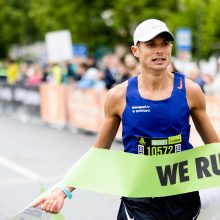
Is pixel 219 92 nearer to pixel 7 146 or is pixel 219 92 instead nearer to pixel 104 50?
pixel 7 146

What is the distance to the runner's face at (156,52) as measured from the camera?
3.99 metres

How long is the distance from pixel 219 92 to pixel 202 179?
940cm

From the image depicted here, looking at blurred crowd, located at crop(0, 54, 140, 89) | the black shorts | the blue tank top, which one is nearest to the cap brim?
the blue tank top

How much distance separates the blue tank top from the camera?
4109 millimetres

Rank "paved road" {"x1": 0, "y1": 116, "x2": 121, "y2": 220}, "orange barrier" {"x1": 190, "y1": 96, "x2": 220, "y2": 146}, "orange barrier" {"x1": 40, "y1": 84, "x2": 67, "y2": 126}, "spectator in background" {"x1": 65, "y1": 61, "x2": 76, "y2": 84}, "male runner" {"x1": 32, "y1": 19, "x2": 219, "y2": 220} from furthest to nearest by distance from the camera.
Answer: "spectator in background" {"x1": 65, "y1": 61, "x2": 76, "y2": 84} < "orange barrier" {"x1": 40, "y1": 84, "x2": 67, "y2": 126} < "orange barrier" {"x1": 190, "y1": 96, "x2": 220, "y2": 146} < "paved road" {"x1": 0, "y1": 116, "x2": 121, "y2": 220} < "male runner" {"x1": 32, "y1": 19, "x2": 219, "y2": 220}

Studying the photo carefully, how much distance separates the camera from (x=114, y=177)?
416 cm

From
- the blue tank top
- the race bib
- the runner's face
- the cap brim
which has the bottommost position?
the race bib

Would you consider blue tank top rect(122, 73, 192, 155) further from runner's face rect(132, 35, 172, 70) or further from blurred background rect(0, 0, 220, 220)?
blurred background rect(0, 0, 220, 220)

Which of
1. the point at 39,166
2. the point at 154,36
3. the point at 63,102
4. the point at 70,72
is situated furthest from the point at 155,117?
the point at 70,72

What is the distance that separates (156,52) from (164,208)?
32.5 inches

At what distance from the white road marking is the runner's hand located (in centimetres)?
678

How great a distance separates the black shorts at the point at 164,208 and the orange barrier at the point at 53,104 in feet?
49.3

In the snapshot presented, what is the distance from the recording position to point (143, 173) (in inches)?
164

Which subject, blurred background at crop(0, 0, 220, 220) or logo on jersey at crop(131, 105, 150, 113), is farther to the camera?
blurred background at crop(0, 0, 220, 220)
